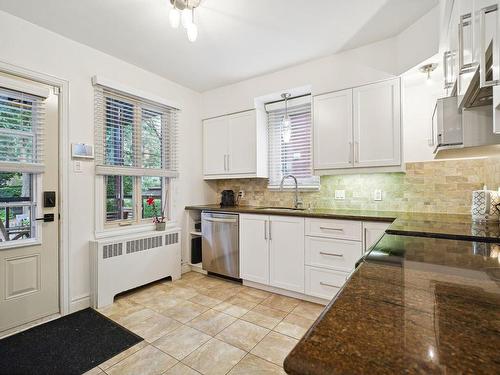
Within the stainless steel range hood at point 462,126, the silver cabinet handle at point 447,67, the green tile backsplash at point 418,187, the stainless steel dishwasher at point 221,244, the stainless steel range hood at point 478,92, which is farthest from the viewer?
the stainless steel dishwasher at point 221,244

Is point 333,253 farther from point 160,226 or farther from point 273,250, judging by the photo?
point 160,226

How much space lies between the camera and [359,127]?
8.44ft

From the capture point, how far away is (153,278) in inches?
116

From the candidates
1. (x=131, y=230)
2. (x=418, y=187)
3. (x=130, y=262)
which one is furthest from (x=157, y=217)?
(x=418, y=187)

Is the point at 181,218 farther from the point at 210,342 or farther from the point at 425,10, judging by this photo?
the point at 425,10

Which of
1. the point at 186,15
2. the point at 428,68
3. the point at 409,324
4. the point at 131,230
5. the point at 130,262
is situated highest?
the point at 186,15

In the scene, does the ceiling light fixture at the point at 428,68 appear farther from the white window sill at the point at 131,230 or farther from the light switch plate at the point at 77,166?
the light switch plate at the point at 77,166

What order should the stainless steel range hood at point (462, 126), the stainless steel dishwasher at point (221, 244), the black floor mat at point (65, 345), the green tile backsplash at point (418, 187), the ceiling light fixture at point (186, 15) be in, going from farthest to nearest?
the stainless steel dishwasher at point (221, 244), the green tile backsplash at point (418, 187), the ceiling light fixture at point (186, 15), the black floor mat at point (65, 345), the stainless steel range hood at point (462, 126)

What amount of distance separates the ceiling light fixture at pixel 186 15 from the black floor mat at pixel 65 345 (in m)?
2.39

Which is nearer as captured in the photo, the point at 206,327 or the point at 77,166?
the point at 206,327

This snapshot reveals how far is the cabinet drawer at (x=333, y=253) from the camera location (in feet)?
7.59

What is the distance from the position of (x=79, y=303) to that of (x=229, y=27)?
301 centimetres

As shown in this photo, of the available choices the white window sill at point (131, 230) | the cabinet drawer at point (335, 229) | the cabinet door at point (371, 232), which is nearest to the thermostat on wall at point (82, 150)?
the white window sill at point (131, 230)

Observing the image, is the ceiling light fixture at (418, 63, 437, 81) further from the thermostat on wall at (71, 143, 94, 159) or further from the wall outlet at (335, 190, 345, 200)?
the thermostat on wall at (71, 143, 94, 159)
